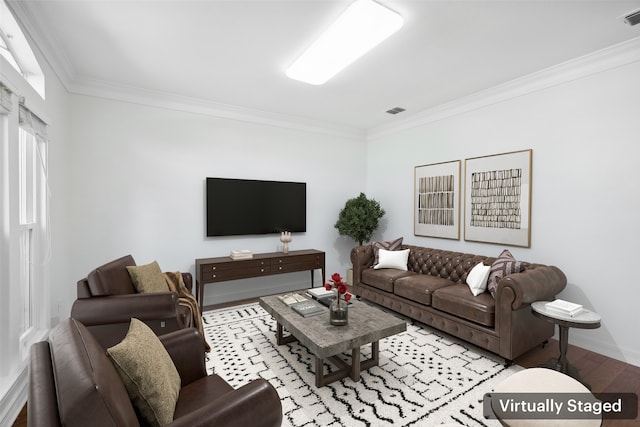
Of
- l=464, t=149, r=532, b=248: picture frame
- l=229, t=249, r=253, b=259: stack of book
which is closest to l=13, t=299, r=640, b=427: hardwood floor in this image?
l=464, t=149, r=532, b=248: picture frame

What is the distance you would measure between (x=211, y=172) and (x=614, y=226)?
4540 mm

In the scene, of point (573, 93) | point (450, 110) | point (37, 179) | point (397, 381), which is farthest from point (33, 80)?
point (573, 93)

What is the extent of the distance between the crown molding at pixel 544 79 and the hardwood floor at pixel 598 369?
2689mm

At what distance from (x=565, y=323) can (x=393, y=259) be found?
6.73ft

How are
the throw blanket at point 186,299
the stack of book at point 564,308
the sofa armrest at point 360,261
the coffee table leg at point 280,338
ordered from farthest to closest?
the sofa armrest at point 360,261 → the coffee table leg at point 280,338 → the throw blanket at point 186,299 → the stack of book at point 564,308

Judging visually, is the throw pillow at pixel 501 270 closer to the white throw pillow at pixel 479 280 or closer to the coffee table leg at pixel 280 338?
the white throw pillow at pixel 479 280

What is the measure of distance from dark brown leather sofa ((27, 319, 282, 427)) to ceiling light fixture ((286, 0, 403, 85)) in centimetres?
245

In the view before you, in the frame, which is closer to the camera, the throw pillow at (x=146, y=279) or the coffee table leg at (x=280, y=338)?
the throw pillow at (x=146, y=279)

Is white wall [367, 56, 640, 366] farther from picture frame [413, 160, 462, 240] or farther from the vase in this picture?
the vase

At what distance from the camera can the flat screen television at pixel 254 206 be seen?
13.6ft

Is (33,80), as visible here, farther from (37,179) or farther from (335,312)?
(335,312)

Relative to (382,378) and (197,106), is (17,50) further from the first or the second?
(382,378)

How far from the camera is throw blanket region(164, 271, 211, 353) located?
279 centimetres

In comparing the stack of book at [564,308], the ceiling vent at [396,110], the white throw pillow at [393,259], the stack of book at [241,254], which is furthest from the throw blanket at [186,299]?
the ceiling vent at [396,110]
